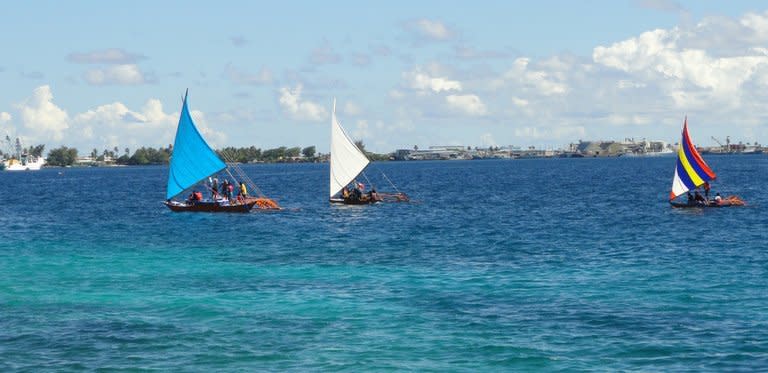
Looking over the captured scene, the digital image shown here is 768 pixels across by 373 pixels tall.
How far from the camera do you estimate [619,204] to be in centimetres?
9456

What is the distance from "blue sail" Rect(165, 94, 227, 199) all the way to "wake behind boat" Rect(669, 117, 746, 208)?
1548 inches

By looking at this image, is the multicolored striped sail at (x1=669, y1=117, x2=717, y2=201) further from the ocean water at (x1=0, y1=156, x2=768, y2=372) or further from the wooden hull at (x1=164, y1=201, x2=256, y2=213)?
the wooden hull at (x1=164, y1=201, x2=256, y2=213)

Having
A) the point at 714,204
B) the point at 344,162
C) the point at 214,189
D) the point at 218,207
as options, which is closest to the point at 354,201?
the point at 344,162

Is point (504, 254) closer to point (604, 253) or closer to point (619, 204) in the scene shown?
point (604, 253)

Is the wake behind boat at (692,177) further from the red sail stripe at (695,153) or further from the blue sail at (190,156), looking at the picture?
the blue sail at (190,156)

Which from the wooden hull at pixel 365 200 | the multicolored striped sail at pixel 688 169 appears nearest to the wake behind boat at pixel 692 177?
the multicolored striped sail at pixel 688 169

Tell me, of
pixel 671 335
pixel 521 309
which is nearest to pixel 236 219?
pixel 521 309

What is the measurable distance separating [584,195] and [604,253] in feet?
207

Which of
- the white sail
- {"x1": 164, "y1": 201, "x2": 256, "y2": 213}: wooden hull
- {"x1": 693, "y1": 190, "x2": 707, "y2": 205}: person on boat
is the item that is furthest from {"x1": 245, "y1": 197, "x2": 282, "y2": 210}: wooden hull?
{"x1": 693, "y1": 190, "x2": 707, "y2": 205}: person on boat

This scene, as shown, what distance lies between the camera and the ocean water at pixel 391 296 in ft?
95.8

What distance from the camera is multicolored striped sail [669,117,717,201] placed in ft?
270

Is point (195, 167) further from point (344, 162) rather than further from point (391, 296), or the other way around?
point (391, 296)

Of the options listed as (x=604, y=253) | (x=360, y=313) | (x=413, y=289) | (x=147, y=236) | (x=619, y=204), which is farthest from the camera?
(x=619, y=204)

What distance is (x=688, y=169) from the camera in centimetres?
8325
